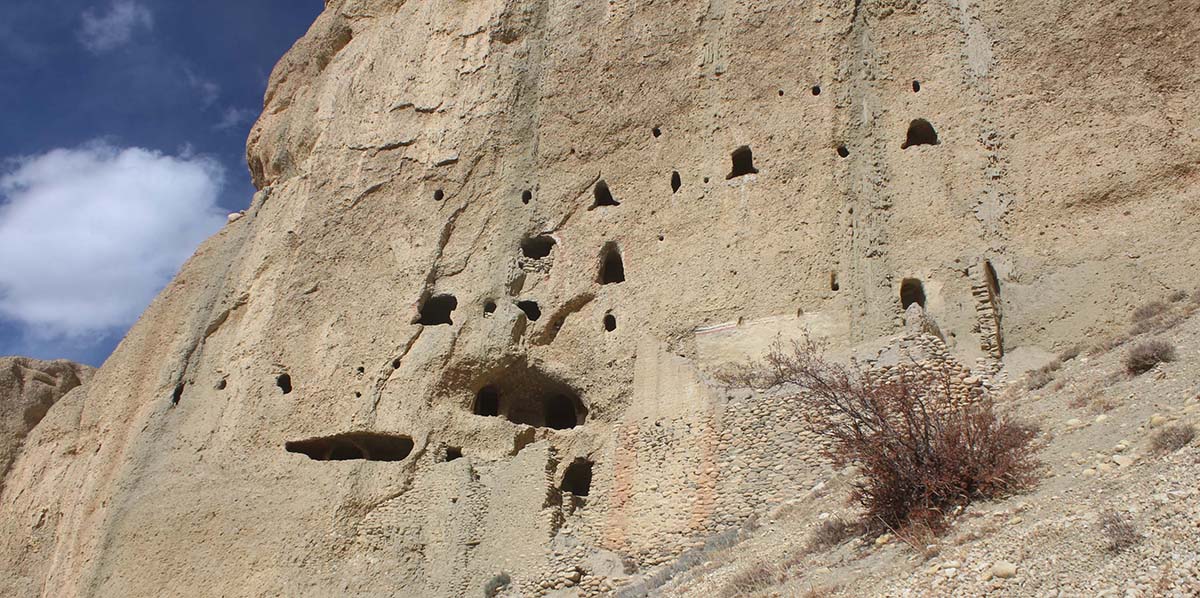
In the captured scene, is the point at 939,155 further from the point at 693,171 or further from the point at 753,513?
the point at 753,513

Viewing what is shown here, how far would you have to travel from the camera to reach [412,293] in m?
15.7

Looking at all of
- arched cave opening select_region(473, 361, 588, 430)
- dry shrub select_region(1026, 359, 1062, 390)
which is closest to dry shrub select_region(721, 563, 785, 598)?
dry shrub select_region(1026, 359, 1062, 390)

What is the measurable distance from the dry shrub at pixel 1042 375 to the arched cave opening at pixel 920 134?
170 inches

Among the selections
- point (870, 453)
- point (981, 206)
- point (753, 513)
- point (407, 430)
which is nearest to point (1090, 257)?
point (981, 206)

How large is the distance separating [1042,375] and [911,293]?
9.05 feet

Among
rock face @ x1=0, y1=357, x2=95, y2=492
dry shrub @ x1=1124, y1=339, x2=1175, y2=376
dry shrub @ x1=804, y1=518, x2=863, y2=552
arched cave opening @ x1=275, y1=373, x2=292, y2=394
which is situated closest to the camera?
dry shrub @ x1=804, y1=518, x2=863, y2=552

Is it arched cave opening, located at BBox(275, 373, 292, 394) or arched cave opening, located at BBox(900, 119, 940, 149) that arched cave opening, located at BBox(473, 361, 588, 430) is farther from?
arched cave opening, located at BBox(900, 119, 940, 149)

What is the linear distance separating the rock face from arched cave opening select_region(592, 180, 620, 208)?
1079cm

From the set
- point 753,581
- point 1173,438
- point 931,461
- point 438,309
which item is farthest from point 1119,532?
point 438,309

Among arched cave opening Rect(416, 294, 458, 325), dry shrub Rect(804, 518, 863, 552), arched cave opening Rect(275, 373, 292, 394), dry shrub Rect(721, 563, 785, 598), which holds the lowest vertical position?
dry shrub Rect(721, 563, 785, 598)

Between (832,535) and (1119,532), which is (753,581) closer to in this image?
(832,535)

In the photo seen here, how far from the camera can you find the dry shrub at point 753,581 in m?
7.67

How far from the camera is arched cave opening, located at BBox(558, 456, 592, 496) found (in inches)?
561

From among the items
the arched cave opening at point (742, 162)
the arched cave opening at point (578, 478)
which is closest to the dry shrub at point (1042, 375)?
the arched cave opening at point (742, 162)
